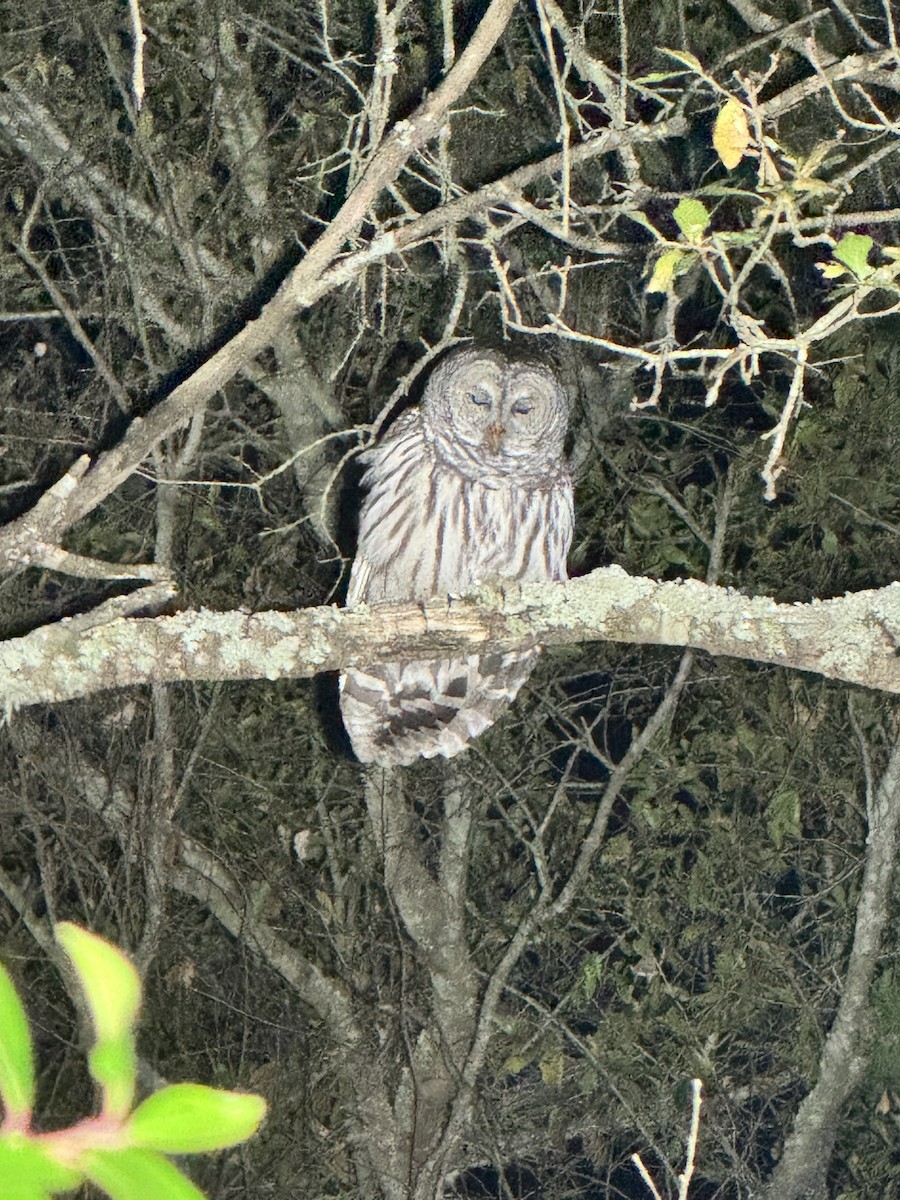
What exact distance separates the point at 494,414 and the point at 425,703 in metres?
0.83

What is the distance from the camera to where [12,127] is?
12.1ft

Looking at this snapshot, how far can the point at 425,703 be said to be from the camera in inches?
154

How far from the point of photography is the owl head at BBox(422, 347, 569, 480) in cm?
365

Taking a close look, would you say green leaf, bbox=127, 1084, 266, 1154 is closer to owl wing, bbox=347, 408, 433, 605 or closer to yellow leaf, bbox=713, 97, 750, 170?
yellow leaf, bbox=713, 97, 750, 170

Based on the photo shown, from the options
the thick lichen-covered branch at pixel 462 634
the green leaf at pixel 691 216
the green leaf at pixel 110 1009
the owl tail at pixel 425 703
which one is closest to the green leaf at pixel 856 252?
the green leaf at pixel 691 216

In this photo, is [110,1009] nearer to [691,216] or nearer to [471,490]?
[691,216]

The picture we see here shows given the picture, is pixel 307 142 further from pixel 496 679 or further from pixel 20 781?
pixel 20 781

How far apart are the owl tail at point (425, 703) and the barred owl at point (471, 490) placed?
0.05m

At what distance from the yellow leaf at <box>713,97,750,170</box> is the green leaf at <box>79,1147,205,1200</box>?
184 centimetres

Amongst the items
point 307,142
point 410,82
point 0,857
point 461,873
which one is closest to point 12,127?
point 307,142

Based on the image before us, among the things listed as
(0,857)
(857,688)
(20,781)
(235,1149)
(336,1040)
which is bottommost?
(235,1149)

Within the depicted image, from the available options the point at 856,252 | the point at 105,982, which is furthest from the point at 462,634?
the point at 105,982

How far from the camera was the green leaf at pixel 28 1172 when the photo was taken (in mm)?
447

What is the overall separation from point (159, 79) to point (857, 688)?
106 inches
